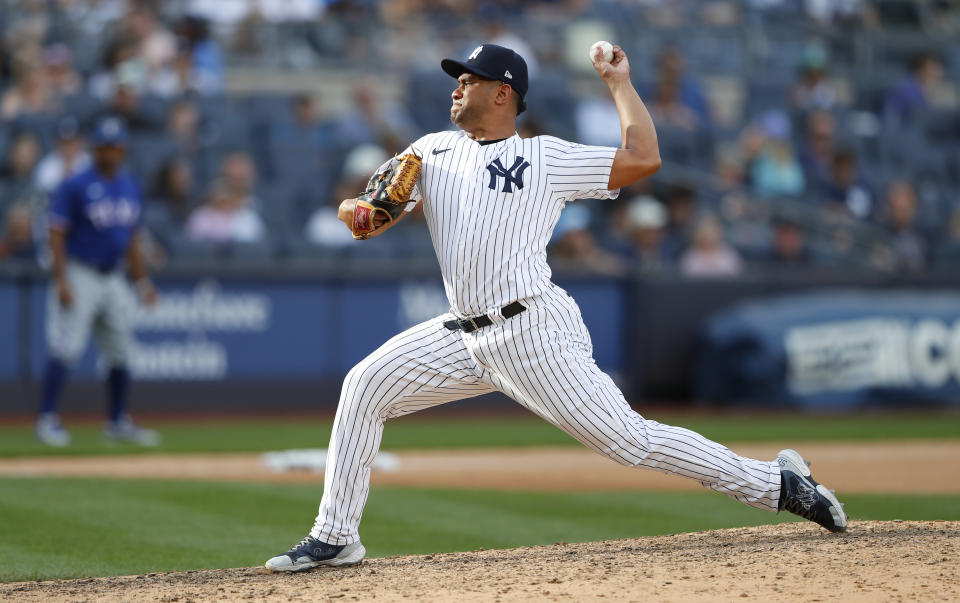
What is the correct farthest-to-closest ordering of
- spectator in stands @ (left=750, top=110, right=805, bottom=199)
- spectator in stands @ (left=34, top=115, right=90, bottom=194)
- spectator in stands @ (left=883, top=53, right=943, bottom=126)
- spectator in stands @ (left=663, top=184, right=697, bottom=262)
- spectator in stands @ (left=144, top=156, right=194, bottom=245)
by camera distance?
spectator in stands @ (left=883, top=53, right=943, bottom=126)
spectator in stands @ (left=750, top=110, right=805, bottom=199)
spectator in stands @ (left=663, top=184, right=697, bottom=262)
spectator in stands @ (left=144, top=156, right=194, bottom=245)
spectator in stands @ (left=34, top=115, right=90, bottom=194)

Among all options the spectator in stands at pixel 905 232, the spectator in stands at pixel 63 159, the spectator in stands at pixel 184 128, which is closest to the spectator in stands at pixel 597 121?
the spectator in stands at pixel 905 232

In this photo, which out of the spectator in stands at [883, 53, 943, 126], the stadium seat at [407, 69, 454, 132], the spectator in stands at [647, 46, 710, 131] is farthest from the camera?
the spectator in stands at [883, 53, 943, 126]

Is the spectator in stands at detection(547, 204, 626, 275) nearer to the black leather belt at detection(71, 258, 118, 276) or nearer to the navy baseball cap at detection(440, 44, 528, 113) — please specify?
the black leather belt at detection(71, 258, 118, 276)

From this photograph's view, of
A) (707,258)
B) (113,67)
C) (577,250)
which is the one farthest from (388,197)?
(113,67)

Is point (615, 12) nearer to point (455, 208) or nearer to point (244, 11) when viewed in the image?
point (244, 11)

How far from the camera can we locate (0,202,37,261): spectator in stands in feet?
37.0

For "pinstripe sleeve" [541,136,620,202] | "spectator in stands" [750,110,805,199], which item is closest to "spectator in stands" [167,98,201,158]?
"spectator in stands" [750,110,805,199]

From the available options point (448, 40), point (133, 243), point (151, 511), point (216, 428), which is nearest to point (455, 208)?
point (151, 511)

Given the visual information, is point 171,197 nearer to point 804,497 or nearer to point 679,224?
point 679,224

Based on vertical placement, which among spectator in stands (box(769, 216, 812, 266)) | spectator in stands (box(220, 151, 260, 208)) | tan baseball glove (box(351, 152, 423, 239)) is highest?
spectator in stands (box(220, 151, 260, 208))

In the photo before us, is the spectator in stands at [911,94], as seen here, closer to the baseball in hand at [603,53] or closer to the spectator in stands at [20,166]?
the spectator in stands at [20,166]

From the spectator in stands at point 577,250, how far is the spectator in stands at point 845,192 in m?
3.02

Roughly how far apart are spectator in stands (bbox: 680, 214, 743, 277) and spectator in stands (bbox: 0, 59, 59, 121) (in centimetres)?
644

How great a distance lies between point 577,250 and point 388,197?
8.51 metres
